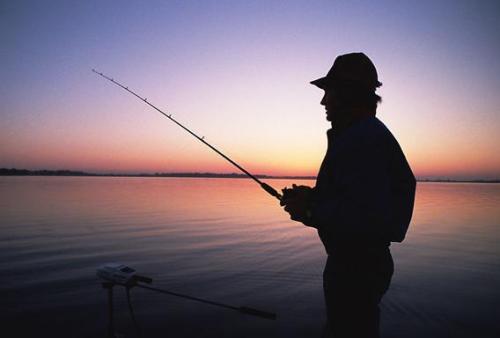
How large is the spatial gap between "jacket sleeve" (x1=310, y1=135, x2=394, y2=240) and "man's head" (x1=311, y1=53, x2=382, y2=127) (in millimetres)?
370

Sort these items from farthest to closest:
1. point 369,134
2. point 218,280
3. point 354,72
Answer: point 218,280 → point 354,72 → point 369,134

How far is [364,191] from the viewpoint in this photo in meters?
1.88

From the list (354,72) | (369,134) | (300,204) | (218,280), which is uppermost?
(354,72)

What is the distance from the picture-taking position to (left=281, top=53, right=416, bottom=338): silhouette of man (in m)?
1.90

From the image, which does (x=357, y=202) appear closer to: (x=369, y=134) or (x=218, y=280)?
(x=369, y=134)

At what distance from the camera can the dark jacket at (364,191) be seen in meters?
1.88

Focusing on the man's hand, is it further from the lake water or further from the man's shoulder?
the lake water

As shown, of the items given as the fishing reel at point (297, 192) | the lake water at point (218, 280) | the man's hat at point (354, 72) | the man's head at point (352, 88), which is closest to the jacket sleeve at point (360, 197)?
the fishing reel at point (297, 192)

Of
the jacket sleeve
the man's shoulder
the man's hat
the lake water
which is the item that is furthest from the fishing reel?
the lake water

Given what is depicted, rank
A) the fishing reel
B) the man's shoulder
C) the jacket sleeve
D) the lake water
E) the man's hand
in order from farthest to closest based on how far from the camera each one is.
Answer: the lake water, the fishing reel, the man's hand, the man's shoulder, the jacket sleeve

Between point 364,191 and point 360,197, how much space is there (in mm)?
41

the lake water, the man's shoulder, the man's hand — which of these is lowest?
the lake water

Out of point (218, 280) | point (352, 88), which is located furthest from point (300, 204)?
point (218, 280)

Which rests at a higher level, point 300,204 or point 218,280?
point 300,204
